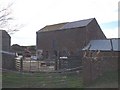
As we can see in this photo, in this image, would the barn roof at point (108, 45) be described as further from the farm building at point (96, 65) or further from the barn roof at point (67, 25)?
the barn roof at point (67, 25)

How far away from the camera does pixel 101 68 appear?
17.8 metres

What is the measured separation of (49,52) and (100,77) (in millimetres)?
58634

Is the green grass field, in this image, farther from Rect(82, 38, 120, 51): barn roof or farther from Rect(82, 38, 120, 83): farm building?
Rect(82, 38, 120, 51): barn roof

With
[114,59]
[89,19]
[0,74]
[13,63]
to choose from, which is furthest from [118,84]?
[89,19]

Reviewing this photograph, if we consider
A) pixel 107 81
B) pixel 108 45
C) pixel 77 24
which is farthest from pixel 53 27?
pixel 107 81

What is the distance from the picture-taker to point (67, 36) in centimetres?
6825

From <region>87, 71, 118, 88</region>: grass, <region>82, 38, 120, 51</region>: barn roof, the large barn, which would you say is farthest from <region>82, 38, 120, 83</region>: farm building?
the large barn

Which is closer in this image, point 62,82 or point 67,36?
point 62,82

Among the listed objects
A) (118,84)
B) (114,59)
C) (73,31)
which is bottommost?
(118,84)

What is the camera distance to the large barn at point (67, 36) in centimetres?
6175

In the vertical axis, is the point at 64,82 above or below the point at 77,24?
below

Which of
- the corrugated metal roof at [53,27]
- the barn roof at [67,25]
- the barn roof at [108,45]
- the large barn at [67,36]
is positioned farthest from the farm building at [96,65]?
the corrugated metal roof at [53,27]

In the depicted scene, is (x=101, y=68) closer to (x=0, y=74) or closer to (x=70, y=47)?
(x=0, y=74)

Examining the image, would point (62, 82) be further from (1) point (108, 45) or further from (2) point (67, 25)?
(2) point (67, 25)
